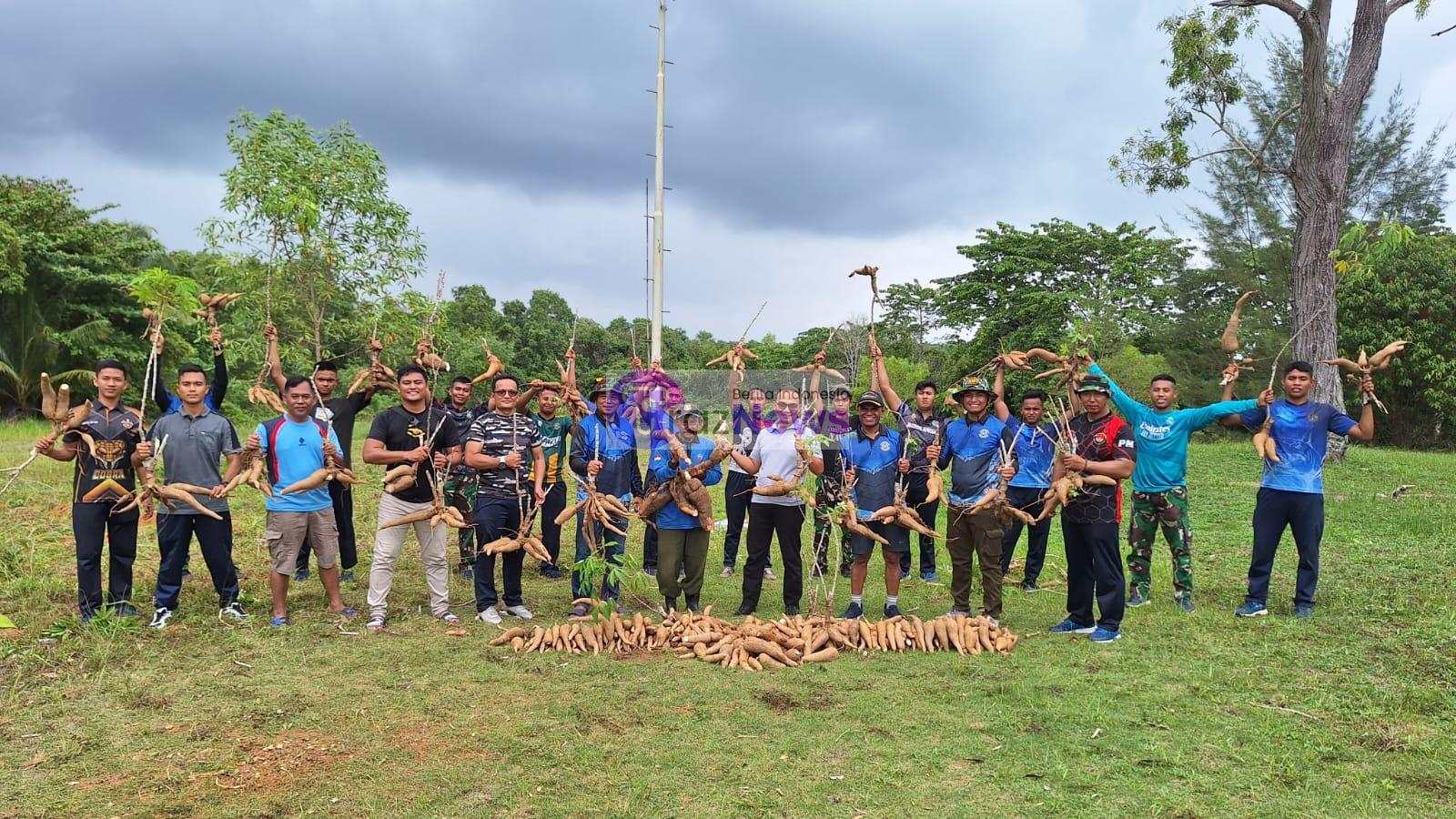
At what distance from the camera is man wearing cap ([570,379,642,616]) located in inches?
251

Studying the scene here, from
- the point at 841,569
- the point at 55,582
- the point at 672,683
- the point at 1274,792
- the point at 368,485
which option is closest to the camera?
the point at 1274,792

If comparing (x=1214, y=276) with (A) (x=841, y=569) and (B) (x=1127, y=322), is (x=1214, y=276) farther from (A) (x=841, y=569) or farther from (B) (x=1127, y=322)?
(A) (x=841, y=569)

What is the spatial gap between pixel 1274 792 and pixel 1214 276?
3117cm

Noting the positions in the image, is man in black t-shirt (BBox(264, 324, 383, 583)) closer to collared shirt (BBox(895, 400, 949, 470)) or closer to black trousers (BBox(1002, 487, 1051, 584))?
collared shirt (BBox(895, 400, 949, 470))

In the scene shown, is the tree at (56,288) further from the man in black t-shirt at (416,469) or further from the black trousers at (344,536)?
the man in black t-shirt at (416,469)

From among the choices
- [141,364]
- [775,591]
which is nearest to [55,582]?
[775,591]

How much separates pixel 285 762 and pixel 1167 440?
626 centimetres

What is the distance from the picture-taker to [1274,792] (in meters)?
3.65

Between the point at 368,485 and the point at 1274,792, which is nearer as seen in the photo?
the point at 1274,792

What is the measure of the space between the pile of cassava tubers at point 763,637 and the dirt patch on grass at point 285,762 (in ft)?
5.35

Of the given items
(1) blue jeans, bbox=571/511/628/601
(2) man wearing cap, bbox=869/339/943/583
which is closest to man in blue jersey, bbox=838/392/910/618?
(2) man wearing cap, bbox=869/339/943/583

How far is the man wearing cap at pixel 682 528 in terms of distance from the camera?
6102mm

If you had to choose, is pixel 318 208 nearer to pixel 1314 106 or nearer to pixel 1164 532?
pixel 1164 532

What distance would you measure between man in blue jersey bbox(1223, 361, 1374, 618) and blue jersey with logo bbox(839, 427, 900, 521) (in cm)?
287
